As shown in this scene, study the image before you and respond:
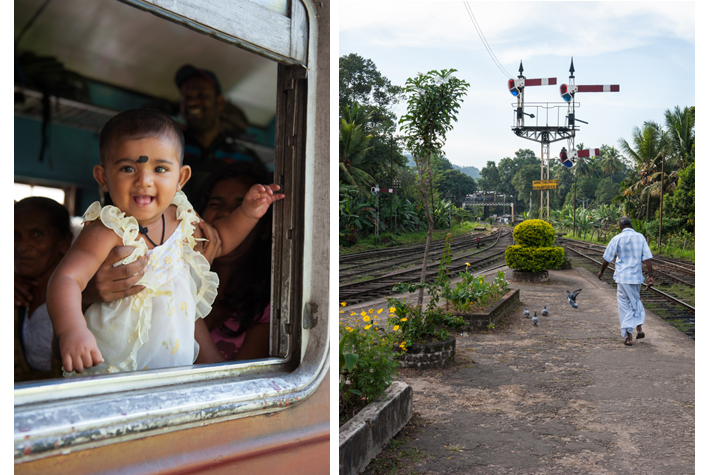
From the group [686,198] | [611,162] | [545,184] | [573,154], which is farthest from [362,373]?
[611,162]

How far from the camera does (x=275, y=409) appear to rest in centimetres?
155

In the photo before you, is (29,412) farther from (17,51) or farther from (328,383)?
(17,51)

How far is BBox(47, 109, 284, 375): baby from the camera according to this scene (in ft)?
5.39

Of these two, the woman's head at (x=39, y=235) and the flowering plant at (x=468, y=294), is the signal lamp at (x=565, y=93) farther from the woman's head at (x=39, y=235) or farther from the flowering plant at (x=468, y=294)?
the woman's head at (x=39, y=235)

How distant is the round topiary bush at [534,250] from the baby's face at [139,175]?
44.0 ft

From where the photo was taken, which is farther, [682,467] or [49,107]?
[682,467]

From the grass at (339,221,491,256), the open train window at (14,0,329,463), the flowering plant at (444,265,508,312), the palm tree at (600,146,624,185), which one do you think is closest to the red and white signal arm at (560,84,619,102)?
the grass at (339,221,491,256)

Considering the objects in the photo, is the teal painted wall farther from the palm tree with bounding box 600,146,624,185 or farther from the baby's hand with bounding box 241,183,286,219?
the palm tree with bounding box 600,146,624,185

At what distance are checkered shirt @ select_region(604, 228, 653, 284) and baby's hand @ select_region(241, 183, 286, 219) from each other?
235 inches

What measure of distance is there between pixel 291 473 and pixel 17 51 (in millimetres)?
1998

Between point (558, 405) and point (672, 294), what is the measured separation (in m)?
8.56

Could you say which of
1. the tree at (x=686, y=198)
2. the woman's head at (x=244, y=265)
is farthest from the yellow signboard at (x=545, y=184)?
the woman's head at (x=244, y=265)

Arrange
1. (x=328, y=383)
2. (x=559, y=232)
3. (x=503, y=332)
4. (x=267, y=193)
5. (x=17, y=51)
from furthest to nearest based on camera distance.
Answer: (x=559, y=232)
(x=503, y=332)
(x=17, y=51)
(x=267, y=193)
(x=328, y=383)

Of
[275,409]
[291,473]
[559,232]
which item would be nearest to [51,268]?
[275,409]
